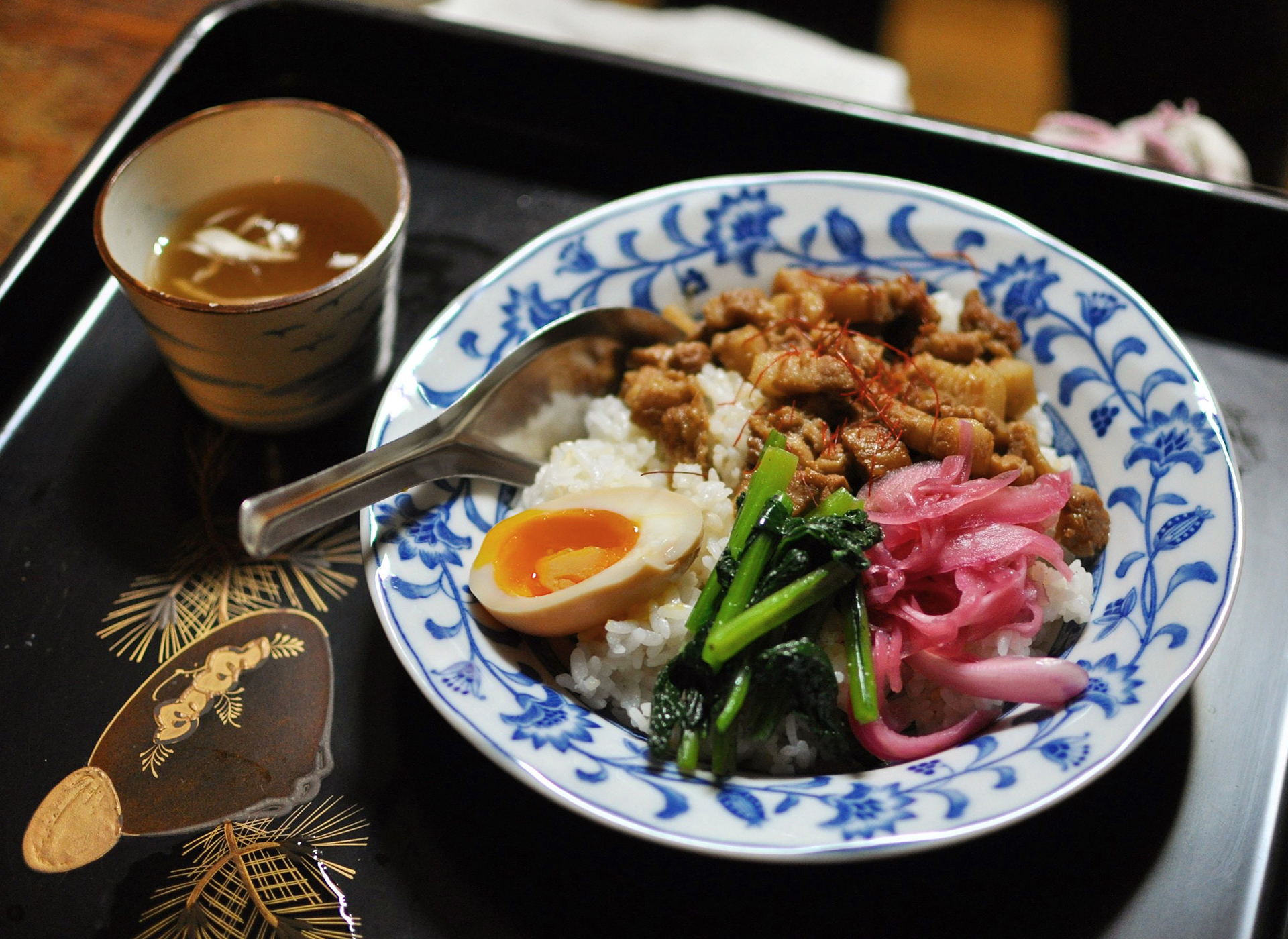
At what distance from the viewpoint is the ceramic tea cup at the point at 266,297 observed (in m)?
2.42

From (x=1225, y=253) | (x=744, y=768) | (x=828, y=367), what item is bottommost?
(x=744, y=768)

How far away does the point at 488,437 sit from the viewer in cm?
243

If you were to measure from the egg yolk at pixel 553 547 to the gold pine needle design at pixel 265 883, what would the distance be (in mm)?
601

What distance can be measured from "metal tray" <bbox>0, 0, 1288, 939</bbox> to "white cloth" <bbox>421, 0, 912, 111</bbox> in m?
1.00

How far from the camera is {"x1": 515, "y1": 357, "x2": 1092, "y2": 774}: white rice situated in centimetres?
211

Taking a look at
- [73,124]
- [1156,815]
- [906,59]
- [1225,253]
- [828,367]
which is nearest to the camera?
[1156,815]

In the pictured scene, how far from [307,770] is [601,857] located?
672mm

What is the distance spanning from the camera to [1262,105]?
4691 millimetres

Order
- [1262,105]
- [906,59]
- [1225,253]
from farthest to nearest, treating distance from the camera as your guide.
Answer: [906,59] < [1262,105] < [1225,253]

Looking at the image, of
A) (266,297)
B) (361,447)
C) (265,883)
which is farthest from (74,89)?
(265,883)

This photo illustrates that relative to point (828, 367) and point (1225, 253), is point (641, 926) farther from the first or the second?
point (1225, 253)

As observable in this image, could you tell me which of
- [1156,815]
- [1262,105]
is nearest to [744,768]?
[1156,815]

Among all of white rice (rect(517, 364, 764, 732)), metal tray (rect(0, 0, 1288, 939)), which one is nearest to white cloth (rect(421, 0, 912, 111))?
metal tray (rect(0, 0, 1288, 939))

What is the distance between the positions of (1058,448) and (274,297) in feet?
6.76
